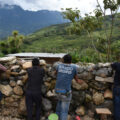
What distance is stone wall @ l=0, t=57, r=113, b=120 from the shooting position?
15.2ft

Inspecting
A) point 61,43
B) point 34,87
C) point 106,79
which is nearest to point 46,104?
point 34,87

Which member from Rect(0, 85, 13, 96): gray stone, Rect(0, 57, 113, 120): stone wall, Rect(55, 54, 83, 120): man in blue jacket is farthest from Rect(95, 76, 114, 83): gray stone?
Rect(0, 85, 13, 96): gray stone

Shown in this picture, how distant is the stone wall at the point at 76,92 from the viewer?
4.64m

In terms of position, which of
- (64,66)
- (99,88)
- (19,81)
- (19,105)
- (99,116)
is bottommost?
(99,116)

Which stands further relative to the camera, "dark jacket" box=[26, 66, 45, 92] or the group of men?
"dark jacket" box=[26, 66, 45, 92]

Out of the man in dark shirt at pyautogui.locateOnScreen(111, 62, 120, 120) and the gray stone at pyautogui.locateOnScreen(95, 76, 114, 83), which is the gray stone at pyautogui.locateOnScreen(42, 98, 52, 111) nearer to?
the gray stone at pyautogui.locateOnScreen(95, 76, 114, 83)

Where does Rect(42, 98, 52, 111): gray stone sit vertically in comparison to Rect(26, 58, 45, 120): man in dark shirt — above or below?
below

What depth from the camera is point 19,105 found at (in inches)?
185

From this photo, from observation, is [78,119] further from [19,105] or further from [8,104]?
[8,104]

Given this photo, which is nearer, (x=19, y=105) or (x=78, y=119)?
(x=78, y=119)

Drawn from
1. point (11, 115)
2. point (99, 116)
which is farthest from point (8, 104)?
point (99, 116)

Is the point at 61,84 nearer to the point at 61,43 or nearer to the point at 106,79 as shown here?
the point at 106,79

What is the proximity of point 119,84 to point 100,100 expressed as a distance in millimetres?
850

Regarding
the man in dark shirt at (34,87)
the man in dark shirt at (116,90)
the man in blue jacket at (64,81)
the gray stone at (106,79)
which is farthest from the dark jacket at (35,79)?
the man in dark shirt at (116,90)
